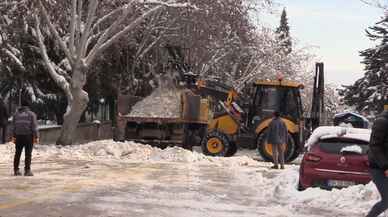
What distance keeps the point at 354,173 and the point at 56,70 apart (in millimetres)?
17657

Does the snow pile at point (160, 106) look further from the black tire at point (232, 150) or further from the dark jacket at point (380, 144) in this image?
the dark jacket at point (380, 144)

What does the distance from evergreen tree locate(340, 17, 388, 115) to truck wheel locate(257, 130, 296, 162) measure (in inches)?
935

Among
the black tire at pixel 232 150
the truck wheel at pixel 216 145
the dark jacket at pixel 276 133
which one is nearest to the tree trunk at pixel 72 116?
the truck wheel at pixel 216 145

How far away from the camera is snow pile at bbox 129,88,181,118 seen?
26438 mm

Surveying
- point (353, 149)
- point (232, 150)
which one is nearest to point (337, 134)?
point (353, 149)

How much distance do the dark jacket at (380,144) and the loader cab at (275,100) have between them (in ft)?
57.3

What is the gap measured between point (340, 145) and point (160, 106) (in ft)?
48.9

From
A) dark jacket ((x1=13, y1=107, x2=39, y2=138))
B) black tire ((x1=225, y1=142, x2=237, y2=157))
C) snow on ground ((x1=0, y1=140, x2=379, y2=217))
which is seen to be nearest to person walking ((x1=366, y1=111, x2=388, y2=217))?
snow on ground ((x1=0, y1=140, x2=379, y2=217))

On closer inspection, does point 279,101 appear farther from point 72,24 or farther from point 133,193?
point 133,193

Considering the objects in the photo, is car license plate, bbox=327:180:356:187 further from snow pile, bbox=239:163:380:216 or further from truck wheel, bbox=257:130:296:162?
truck wheel, bbox=257:130:296:162

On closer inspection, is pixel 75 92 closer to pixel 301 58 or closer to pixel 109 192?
pixel 109 192

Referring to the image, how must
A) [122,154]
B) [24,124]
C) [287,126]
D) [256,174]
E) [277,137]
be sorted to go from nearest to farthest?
[24,124] < [256,174] < [277,137] < [122,154] < [287,126]

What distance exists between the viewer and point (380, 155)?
770 centimetres

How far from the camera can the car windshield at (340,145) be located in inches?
492
